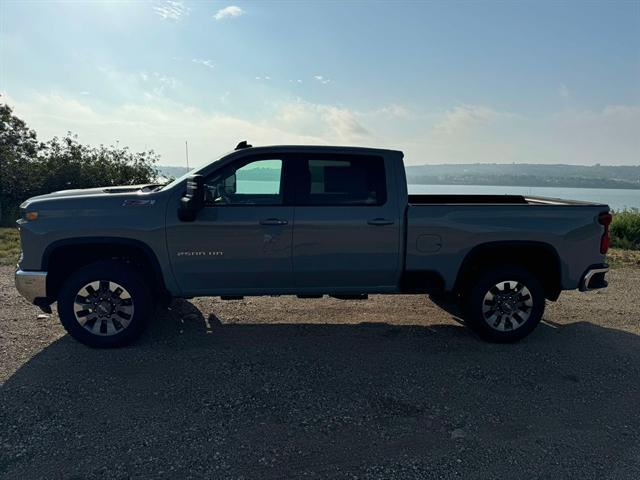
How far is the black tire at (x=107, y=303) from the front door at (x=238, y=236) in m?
0.41

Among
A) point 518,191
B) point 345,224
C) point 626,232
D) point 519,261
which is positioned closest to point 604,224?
point 519,261

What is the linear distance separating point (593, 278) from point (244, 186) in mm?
3828

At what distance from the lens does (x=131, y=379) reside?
3.82 meters

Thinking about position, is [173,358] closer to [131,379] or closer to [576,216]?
[131,379]

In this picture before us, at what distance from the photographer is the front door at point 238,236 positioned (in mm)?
4359

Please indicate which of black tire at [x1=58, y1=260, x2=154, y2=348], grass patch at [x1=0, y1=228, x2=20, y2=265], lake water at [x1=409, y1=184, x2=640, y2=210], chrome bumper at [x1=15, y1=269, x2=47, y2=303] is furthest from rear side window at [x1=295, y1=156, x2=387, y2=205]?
grass patch at [x1=0, y1=228, x2=20, y2=265]

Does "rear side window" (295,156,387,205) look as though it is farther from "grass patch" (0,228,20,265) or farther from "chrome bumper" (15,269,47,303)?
"grass patch" (0,228,20,265)

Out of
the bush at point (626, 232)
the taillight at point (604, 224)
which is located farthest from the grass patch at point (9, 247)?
the bush at point (626, 232)

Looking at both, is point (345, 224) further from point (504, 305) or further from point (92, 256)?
point (92, 256)

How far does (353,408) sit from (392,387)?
513 millimetres

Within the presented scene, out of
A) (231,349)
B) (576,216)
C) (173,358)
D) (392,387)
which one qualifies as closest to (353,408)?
(392,387)

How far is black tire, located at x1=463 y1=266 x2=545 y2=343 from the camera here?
4699 millimetres

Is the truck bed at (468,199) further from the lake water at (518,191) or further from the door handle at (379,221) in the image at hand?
the door handle at (379,221)

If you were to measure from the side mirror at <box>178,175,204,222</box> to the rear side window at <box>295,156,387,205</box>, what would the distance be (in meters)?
0.96
